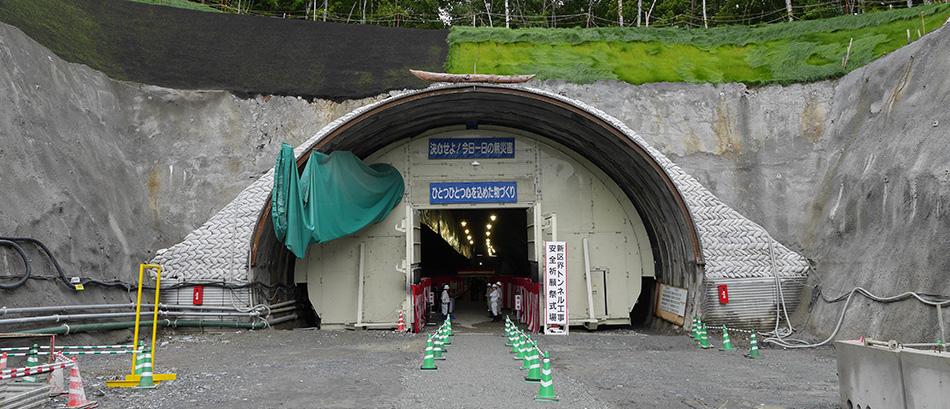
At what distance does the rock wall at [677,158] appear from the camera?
35.8 ft

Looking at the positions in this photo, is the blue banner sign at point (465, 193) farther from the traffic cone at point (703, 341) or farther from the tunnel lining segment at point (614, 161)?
the traffic cone at point (703, 341)

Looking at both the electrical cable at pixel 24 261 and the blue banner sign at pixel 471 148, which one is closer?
the electrical cable at pixel 24 261

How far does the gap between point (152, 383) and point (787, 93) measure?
667 inches

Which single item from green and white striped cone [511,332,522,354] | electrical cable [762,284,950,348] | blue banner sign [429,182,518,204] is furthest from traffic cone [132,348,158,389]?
electrical cable [762,284,950,348]

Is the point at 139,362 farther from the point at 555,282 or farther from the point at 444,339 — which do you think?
the point at 555,282

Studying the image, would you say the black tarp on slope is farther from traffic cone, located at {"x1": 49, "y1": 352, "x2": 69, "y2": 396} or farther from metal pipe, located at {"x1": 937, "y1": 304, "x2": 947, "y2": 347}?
metal pipe, located at {"x1": 937, "y1": 304, "x2": 947, "y2": 347}

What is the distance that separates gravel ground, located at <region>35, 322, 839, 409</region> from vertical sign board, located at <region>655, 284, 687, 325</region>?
1.75 m

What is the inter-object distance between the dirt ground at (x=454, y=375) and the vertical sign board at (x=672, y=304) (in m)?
1.67

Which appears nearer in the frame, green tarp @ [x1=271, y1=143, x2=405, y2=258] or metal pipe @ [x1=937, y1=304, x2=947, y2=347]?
metal pipe @ [x1=937, y1=304, x2=947, y2=347]

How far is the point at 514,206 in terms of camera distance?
55.3 feet

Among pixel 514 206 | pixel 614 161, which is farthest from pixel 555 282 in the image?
pixel 614 161

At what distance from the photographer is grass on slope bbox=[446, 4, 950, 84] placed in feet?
54.2

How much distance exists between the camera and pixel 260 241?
44.9 feet

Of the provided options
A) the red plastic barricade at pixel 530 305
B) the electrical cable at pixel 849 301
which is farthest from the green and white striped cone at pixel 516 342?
the electrical cable at pixel 849 301
